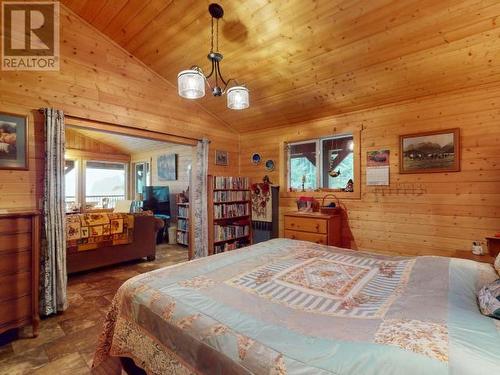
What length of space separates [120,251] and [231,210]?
1.89 metres

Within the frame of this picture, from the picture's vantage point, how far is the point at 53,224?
263 centimetres

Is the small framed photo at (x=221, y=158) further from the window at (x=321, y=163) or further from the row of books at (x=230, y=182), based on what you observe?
the window at (x=321, y=163)

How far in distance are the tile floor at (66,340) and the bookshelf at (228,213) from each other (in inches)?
A: 63.8

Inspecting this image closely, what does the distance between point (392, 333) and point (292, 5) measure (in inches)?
103

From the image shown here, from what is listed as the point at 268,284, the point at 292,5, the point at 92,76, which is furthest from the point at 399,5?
the point at 92,76

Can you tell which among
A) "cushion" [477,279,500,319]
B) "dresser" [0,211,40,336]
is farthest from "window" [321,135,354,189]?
"dresser" [0,211,40,336]

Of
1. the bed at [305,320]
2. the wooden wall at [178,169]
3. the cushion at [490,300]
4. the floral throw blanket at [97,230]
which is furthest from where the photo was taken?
the wooden wall at [178,169]

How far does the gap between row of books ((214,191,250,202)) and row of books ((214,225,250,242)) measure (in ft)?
1.56

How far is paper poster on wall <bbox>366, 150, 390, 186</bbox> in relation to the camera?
128 inches

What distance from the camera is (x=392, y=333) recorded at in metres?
0.86

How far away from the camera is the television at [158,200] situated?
6.11m

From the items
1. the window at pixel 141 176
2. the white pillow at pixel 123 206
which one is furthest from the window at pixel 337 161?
the window at pixel 141 176

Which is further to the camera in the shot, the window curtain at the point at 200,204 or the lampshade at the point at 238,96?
the window curtain at the point at 200,204

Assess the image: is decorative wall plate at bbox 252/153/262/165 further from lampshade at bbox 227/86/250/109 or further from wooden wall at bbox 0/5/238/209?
lampshade at bbox 227/86/250/109
